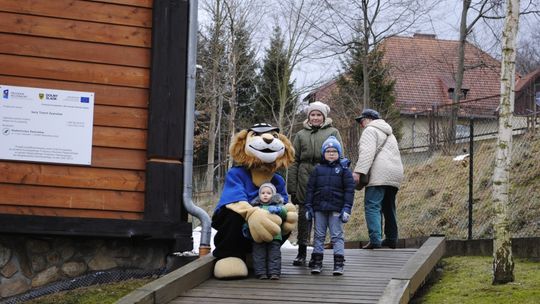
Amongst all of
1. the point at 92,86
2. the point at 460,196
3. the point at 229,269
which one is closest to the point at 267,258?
the point at 229,269

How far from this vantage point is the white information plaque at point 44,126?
9.36 metres

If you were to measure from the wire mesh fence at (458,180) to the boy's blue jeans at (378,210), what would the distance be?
5.66 feet

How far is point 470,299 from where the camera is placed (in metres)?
7.52

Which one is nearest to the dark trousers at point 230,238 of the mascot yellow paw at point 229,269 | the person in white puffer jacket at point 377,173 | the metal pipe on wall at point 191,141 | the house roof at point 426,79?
the mascot yellow paw at point 229,269

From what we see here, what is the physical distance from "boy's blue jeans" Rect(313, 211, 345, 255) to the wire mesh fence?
149 inches

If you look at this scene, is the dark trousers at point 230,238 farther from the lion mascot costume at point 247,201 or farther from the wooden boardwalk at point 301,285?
the wooden boardwalk at point 301,285

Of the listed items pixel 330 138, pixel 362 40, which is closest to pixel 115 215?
pixel 330 138

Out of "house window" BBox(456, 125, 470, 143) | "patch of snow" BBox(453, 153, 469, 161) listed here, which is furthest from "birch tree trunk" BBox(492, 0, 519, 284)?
"patch of snow" BBox(453, 153, 469, 161)

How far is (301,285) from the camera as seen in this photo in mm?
7617

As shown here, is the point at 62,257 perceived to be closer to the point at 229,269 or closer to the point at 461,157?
the point at 229,269

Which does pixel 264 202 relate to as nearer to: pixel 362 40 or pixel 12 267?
pixel 12 267

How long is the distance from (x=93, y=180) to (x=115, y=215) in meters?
0.50

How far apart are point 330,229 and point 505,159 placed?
1.91 m

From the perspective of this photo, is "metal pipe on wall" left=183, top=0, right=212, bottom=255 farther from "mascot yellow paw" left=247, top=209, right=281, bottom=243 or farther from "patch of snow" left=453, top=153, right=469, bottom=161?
"patch of snow" left=453, top=153, right=469, bottom=161
